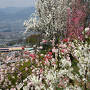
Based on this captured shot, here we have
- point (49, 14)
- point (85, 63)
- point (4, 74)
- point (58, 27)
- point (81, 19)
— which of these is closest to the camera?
point (85, 63)

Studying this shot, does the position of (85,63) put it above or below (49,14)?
above

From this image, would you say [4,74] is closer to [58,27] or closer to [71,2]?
[58,27]

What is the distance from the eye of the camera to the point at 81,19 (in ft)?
70.7

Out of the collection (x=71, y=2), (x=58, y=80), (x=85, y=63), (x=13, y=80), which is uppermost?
(x=85, y=63)

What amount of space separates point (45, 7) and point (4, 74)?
8.79 meters

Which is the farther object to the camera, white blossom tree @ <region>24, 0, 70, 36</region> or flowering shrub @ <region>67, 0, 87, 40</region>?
flowering shrub @ <region>67, 0, 87, 40</region>

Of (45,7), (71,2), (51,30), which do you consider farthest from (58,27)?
(71,2)

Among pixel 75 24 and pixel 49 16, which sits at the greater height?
pixel 49 16

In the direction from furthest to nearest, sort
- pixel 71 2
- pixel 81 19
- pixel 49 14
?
pixel 71 2, pixel 81 19, pixel 49 14

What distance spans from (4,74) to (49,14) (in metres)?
8.20

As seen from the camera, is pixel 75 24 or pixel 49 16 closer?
pixel 49 16

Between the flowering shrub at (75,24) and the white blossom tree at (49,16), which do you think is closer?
the white blossom tree at (49,16)

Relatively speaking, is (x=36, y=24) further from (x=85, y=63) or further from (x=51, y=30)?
(x=85, y=63)

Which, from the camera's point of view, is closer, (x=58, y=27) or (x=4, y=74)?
(x=4, y=74)
